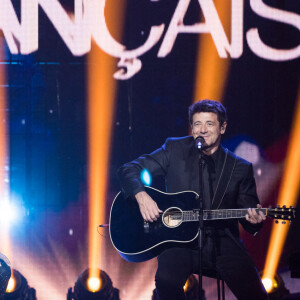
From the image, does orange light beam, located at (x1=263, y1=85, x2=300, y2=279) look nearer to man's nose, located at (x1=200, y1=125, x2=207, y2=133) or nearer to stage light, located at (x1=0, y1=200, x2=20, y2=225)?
man's nose, located at (x1=200, y1=125, x2=207, y2=133)

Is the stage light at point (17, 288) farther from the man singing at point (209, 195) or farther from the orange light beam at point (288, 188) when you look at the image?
the orange light beam at point (288, 188)

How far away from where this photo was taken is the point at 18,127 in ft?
19.2

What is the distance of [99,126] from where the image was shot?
230 inches

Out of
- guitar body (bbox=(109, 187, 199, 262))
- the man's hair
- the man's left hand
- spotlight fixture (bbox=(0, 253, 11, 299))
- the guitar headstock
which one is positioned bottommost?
spotlight fixture (bbox=(0, 253, 11, 299))

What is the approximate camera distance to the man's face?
155 inches

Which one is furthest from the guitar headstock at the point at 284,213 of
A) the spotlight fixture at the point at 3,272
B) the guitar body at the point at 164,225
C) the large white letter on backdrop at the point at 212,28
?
the large white letter on backdrop at the point at 212,28

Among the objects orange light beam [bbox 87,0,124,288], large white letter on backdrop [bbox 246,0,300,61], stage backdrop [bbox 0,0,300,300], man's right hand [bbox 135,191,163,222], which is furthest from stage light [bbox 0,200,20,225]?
large white letter on backdrop [bbox 246,0,300,61]

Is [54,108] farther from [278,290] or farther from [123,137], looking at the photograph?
[278,290]

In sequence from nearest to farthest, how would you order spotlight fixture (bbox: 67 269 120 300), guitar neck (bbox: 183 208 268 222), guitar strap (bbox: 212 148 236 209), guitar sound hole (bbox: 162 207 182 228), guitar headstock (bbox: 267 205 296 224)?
1. guitar headstock (bbox: 267 205 296 224)
2. guitar neck (bbox: 183 208 268 222)
3. guitar sound hole (bbox: 162 207 182 228)
4. guitar strap (bbox: 212 148 236 209)
5. spotlight fixture (bbox: 67 269 120 300)

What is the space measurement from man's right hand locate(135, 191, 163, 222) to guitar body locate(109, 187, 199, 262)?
80 millimetres

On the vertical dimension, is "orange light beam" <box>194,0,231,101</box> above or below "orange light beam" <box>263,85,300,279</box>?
above

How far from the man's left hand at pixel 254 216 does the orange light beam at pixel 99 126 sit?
2601 mm

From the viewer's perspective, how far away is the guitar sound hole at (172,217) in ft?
12.3

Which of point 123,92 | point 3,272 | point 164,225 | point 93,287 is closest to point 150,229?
point 164,225
